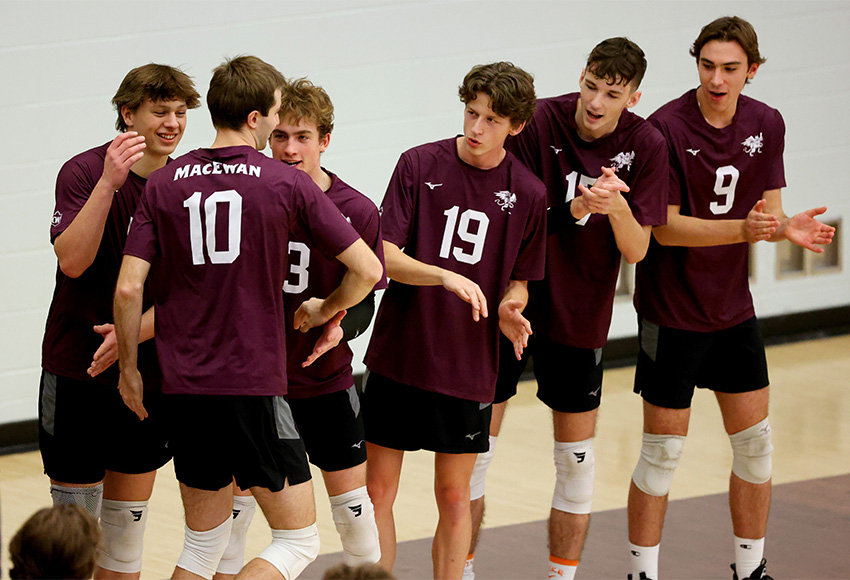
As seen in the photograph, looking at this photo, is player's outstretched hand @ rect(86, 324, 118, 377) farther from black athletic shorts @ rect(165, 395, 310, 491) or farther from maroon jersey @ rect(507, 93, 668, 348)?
maroon jersey @ rect(507, 93, 668, 348)

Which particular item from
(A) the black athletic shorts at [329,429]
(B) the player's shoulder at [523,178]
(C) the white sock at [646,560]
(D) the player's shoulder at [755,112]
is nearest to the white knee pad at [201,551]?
(A) the black athletic shorts at [329,429]

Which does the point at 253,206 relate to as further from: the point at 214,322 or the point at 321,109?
the point at 321,109

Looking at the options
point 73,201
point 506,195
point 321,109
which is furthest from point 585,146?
point 73,201

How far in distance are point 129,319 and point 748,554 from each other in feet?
8.26

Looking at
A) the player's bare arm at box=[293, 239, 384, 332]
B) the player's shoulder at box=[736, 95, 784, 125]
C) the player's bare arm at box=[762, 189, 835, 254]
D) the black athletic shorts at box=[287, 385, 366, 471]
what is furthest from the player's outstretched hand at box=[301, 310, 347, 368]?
the player's shoulder at box=[736, 95, 784, 125]

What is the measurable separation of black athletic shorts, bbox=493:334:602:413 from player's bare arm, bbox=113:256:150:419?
4.73 feet

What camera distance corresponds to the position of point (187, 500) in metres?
3.30

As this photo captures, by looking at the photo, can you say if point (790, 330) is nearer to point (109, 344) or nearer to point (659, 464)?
point (659, 464)

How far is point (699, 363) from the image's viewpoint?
439 cm

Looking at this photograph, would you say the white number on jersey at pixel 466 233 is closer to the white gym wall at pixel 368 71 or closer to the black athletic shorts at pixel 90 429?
the black athletic shorts at pixel 90 429

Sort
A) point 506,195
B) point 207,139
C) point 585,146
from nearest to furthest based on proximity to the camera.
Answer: point 506,195
point 585,146
point 207,139

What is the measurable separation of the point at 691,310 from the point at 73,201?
2.18m

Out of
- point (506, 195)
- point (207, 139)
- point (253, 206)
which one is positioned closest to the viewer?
point (253, 206)

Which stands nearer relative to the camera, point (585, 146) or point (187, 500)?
point (187, 500)
